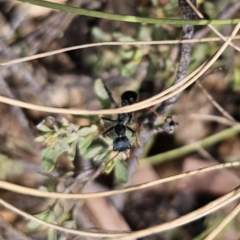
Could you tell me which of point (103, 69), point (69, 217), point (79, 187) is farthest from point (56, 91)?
point (69, 217)

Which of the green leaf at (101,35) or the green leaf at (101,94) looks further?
the green leaf at (101,35)

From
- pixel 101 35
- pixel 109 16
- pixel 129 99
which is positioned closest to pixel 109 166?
pixel 129 99

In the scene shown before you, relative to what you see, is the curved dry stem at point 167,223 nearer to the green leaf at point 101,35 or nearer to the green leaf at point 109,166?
the green leaf at point 109,166

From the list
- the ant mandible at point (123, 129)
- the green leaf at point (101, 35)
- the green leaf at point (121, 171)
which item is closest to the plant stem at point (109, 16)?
the ant mandible at point (123, 129)

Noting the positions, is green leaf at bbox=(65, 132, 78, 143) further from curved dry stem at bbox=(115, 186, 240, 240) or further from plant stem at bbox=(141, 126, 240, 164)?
plant stem at bbox=(141, 126, 240, 164)

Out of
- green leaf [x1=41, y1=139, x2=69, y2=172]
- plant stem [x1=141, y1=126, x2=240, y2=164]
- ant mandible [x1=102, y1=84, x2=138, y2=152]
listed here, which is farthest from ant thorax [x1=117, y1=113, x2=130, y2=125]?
plant stem [x1=141, y1=126, x2=240, y2=164]

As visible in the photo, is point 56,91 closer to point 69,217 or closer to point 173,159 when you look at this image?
point 173,159
